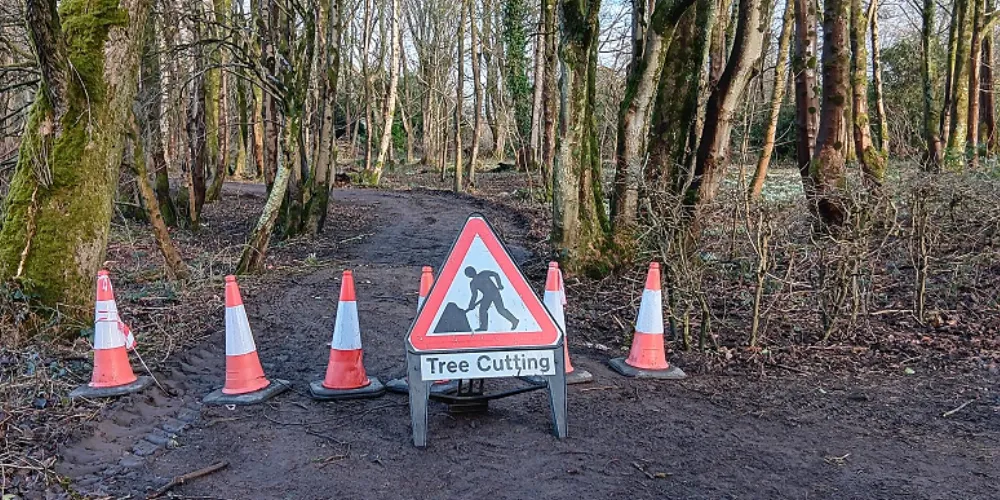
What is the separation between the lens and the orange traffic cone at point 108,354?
4887 mm

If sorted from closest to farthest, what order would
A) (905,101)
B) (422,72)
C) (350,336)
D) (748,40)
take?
(350,336), (748,40), (905,101), (422,72)

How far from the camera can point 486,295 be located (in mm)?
4176

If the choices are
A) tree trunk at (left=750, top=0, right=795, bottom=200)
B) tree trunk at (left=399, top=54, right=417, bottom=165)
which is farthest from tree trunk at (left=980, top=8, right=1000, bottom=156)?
tree trunk at (left=399, top=54, right=417, bottom=165)

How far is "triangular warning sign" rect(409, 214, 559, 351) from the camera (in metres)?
4.13

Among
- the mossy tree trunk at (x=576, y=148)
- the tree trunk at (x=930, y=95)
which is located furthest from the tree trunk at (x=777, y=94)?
the tree trunk at (x=930, y=95)

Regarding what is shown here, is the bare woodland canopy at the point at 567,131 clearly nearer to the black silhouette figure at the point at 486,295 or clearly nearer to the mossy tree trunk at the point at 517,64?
the black silhouette figure at the point at 486,295

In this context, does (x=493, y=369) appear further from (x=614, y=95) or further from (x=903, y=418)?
(x=614, y=95)

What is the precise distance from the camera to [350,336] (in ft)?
16.6

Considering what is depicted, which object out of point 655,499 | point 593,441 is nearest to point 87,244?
point 593,441

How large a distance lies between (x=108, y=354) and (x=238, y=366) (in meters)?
0.87

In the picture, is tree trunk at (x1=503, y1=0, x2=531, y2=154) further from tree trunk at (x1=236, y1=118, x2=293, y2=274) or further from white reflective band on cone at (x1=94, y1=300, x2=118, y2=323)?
white reflective band on cone at (x1=94, y1=300, x2=118, y2=323)

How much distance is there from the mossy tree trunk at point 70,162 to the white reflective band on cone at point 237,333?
183 cm

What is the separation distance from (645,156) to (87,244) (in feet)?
21.2

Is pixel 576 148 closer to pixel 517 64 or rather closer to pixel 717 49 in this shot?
pixel 717 49
